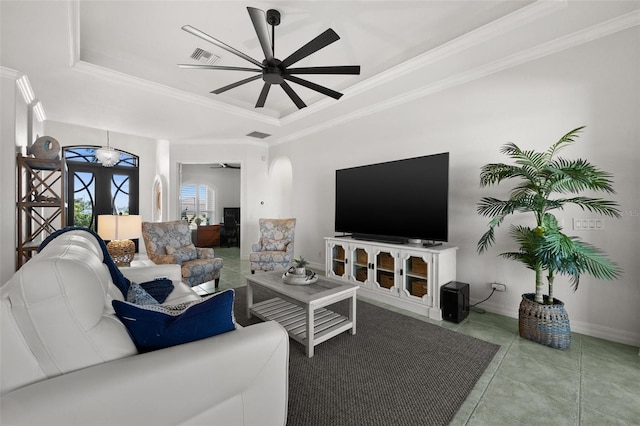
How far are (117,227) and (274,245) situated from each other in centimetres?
230

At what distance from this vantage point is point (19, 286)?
0.90m

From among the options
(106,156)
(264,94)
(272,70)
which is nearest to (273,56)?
(272,70)

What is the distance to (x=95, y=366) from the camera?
3.18 feet

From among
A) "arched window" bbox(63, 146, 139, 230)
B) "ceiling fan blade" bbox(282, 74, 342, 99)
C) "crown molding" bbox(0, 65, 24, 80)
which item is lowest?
"arched window" bbox(63, 146, 139, 230)

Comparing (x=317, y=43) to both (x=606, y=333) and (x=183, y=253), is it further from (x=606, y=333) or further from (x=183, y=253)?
(x=606, y=333)

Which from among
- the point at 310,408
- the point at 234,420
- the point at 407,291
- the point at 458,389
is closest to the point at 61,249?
the point at 234,420

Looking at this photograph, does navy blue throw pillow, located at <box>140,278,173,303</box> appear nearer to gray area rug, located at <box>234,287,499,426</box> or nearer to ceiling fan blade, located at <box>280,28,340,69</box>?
gray area rug, located at <box>234,287,499,426</box>

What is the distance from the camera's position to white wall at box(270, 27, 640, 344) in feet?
7.91

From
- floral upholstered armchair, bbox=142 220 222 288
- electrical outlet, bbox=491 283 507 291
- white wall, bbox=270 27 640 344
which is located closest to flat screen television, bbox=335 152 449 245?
white wall, bbox=270 27 640 344

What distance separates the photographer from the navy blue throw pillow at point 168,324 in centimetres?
112

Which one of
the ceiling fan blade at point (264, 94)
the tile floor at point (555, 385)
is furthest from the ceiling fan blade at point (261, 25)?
the tile floor at point (555, 385)

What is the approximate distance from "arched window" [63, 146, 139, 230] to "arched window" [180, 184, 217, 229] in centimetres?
271

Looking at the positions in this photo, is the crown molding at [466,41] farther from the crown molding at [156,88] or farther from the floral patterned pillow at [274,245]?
the floral patterned pillow at [274,245]

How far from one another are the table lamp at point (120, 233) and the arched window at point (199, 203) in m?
6.06
